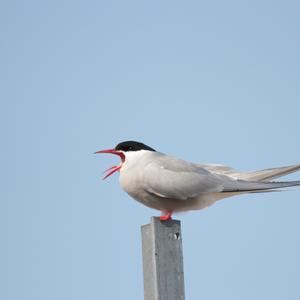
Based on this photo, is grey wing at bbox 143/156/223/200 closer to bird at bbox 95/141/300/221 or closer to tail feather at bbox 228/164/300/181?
bird at bbox 95/141/300/221

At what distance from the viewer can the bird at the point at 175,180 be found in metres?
5.23

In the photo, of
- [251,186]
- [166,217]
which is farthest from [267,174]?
[166,217]

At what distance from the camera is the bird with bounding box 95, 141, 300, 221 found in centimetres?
523

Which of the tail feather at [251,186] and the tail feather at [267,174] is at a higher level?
the tail feather at [267,174]

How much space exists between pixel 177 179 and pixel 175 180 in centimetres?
2

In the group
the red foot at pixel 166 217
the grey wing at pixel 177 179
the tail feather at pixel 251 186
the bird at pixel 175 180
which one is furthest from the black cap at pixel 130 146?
the tail feather at pixel 251 186

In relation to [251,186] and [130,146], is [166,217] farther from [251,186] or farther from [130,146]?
[130,146]

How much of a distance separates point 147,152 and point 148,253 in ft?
5.45

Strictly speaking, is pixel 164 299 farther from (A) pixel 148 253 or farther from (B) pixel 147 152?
(B) pixel 147 152

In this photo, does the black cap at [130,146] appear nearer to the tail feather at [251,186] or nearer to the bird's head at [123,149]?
the bird's head at [123,149]

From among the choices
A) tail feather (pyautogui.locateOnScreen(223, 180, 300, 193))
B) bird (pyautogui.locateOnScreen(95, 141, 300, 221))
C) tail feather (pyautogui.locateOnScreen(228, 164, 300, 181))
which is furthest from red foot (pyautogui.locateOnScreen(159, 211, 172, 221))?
tail feather (pyautogui.locateOnScreen(228, 164, 300, 181))

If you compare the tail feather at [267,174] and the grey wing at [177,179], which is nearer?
the grey wing at [177,179]

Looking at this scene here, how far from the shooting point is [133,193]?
523 cm

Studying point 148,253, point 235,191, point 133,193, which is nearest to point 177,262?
point 148,253
